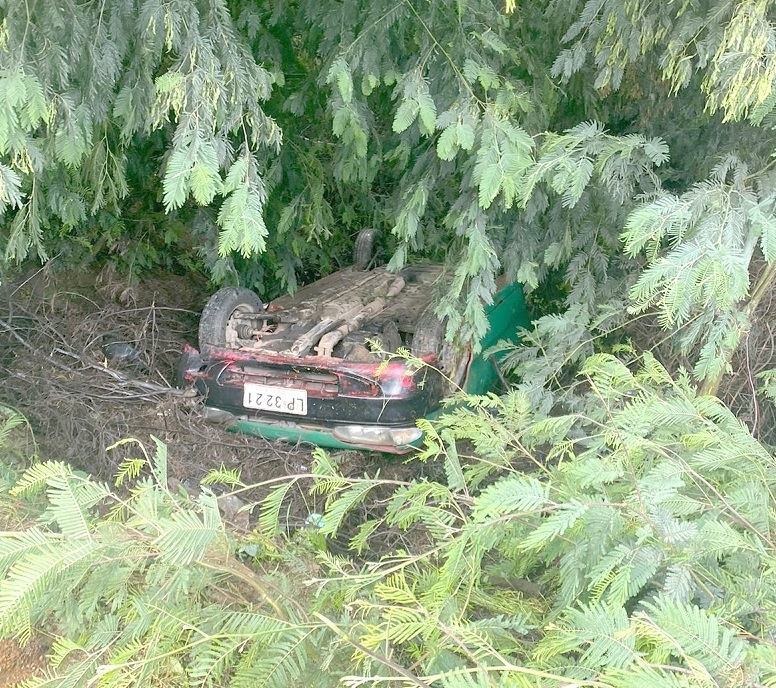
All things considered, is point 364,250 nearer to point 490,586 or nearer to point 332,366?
point 332,366

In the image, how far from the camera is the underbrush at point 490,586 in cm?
144

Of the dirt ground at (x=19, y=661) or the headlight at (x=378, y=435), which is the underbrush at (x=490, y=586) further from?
the headlight at (x=378, y=435)

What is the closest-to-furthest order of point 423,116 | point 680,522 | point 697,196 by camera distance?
point 680,522 → point 697,196 → point 423,116

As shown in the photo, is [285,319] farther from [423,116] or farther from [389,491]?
[423,116]

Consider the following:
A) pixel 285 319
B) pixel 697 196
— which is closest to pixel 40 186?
pixel 285 319

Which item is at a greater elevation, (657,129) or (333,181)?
(657,129)

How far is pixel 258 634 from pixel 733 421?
1.84 metres

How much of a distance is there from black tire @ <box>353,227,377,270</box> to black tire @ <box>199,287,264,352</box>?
1.44 meters

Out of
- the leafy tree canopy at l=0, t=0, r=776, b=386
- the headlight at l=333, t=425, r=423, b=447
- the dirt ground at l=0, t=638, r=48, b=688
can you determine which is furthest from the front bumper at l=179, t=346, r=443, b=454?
the dirt ground at l=0, t=638, r=48, b=688

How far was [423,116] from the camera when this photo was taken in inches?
133

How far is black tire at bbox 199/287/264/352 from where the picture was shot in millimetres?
4516

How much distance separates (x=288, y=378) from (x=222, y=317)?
804 mm

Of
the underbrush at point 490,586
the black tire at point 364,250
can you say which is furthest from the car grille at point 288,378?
Result: the black tire at point 364,250

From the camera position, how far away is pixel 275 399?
162 inches
